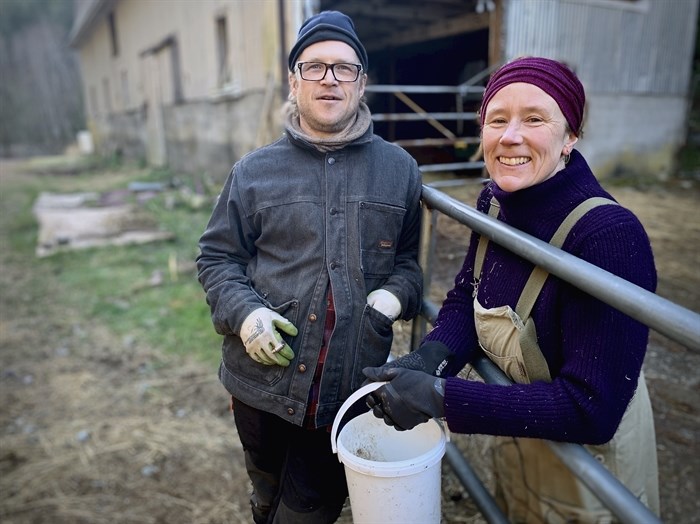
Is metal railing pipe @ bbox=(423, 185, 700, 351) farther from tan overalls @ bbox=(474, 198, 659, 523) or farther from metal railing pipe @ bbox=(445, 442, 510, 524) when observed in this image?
metal railing pipe @ bbox=(445, 442, 510, 524)

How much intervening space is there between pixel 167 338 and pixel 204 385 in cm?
87

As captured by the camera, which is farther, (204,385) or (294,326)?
(204,385)

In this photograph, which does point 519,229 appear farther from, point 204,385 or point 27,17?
point 27,17

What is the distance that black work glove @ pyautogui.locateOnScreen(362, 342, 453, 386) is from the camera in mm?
1422

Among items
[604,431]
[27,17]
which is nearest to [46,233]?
[604,431]

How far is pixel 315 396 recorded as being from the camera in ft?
5.53

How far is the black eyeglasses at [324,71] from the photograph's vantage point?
1677mm

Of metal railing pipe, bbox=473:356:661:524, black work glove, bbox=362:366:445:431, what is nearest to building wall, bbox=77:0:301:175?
black work glove, bbox=362:366:445:431

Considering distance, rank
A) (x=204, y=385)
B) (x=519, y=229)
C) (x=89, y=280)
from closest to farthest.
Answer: (x=519, y=229)
(x=204, y=385)
(x=89, y=280)

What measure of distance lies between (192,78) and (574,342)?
12035 mm

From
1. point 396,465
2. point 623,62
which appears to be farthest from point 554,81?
point 623,62

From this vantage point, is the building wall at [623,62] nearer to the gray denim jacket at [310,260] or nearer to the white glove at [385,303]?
the gray denim jacket at [310,260]

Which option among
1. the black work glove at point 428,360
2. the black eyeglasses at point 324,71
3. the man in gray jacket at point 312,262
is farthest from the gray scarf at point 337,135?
the black work glove at point 428,360

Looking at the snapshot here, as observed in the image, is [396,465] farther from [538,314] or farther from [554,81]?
[554,81]
